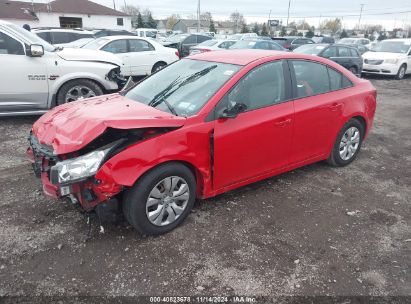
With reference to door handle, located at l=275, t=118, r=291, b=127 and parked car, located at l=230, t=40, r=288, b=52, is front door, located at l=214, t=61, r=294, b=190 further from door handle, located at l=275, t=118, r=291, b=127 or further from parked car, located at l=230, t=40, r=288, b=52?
parked car, located at l=230, t=40, r=288, b=52

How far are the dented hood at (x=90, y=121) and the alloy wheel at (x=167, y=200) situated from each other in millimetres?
556

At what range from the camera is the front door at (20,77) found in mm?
6078

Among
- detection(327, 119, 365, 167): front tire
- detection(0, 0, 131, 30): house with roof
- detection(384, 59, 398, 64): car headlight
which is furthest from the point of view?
detection(0, 0, 131, 30): house with roof

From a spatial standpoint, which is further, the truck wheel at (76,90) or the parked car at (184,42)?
the parked car at (184,42)

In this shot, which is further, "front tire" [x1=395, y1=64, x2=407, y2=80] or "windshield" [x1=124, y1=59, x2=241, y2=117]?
"front tire" [x1=395, y1=64, x2=407, y2=80]

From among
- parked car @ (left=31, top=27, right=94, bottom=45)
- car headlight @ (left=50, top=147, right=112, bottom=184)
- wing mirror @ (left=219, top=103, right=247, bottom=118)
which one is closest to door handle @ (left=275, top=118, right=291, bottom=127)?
wing mirror @ (left=219, top=103, right=247, bottom=118)

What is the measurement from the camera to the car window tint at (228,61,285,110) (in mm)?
3592

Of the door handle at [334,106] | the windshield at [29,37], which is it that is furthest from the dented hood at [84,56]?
the door handle at [334,106]

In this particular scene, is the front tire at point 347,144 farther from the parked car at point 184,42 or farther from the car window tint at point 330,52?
the parked car at point 184,42

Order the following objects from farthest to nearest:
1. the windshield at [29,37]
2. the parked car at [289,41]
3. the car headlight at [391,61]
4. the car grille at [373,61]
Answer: the parked car at [289,41] < the car grille at [373,61] < the car headlight at [391,61] < the windshield at [29,37]

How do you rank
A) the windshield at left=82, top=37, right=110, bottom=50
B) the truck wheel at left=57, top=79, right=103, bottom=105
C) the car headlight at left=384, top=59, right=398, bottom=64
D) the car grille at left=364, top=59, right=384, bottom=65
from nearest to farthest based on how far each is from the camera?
the truck wheel at left=57, top=79, right=103, bottom=105 → the windshield at left=82, top=37, right=110, bottom=50 → the car headlight at left=384, top=59, right=398, bottom=64 → the car grille at left=364, top=59, right=384, bottom=65

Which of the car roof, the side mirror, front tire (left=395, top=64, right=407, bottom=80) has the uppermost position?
the car roof

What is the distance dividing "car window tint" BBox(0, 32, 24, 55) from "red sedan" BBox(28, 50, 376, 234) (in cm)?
319

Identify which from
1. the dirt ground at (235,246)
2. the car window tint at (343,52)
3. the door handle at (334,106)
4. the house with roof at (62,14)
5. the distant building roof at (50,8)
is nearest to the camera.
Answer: the dirt ground at (235,246)
